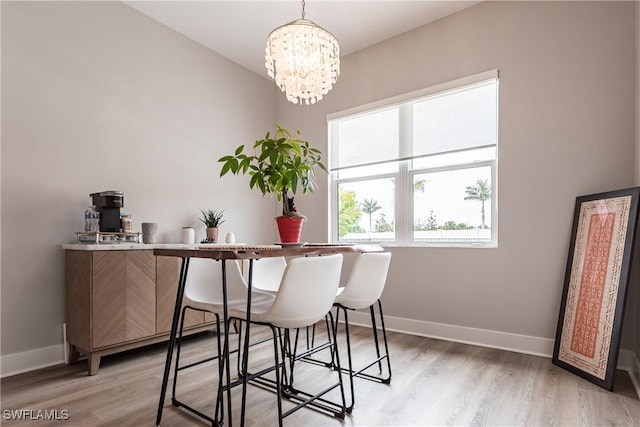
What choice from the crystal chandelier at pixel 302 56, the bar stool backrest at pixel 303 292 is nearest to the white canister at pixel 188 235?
the crystal chandelier at pixel 302 56

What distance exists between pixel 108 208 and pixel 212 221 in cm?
107

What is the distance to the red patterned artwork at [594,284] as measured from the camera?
228 cm

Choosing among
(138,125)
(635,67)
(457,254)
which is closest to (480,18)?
(635,67)

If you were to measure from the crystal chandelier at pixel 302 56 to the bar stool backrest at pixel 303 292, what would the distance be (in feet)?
4.22

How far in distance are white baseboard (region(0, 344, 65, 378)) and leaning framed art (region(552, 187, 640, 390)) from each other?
11.9 feet

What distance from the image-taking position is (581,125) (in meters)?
2.70

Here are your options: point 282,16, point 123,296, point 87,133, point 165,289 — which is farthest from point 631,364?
point 87,133

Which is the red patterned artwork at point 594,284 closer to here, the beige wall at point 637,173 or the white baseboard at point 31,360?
the beige wall at point 637,173

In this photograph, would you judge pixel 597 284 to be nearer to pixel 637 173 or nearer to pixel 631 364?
pixel 631 364

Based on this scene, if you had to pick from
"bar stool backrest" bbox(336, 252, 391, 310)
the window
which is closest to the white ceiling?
the window

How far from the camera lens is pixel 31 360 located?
2.63 metres

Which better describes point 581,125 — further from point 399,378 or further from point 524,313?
point 399,378

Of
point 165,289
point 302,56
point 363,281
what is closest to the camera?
point 363,281

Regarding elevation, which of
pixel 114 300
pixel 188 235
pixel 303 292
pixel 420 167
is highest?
pixel 420 167
